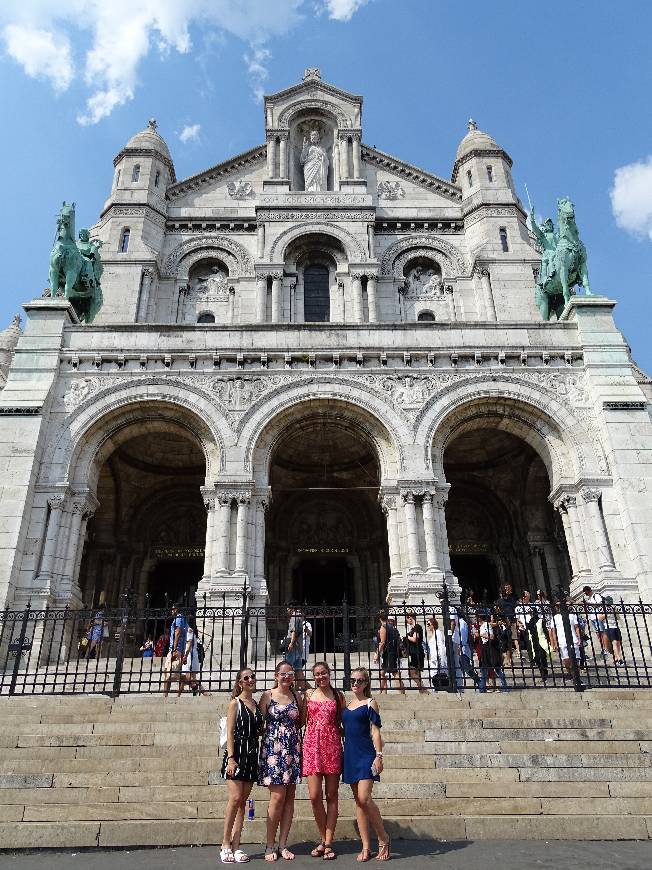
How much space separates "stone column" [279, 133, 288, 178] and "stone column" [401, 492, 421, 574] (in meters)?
17.4

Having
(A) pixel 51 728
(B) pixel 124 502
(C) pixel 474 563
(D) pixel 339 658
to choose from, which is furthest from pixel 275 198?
(A) pixel 51 728

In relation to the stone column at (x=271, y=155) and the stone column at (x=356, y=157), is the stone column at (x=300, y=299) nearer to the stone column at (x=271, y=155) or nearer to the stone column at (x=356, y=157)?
the stone column at (x=271, y=155)

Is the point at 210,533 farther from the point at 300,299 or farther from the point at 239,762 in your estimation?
the point at 300,299

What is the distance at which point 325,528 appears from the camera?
73.1 feet

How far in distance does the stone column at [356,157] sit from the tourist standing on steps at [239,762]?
25483 mm

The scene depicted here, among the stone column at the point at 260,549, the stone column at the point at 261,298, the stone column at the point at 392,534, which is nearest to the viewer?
the stone column at the point at 260,549

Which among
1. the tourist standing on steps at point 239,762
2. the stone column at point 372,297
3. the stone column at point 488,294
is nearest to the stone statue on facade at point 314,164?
the stone column at point 372,297

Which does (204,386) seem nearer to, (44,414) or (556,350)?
(44,414)

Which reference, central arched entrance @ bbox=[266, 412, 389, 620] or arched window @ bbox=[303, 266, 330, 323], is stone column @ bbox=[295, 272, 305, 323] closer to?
arched window @ bbox=[303, 266, 330, 323]

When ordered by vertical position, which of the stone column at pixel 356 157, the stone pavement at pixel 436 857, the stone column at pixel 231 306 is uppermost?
the stone column at pixel 356 157

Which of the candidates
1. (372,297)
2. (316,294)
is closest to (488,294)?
(372,297)

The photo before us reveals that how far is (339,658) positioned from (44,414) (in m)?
9.65

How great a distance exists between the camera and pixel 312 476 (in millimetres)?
22281

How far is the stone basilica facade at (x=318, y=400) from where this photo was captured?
16.4 meters
